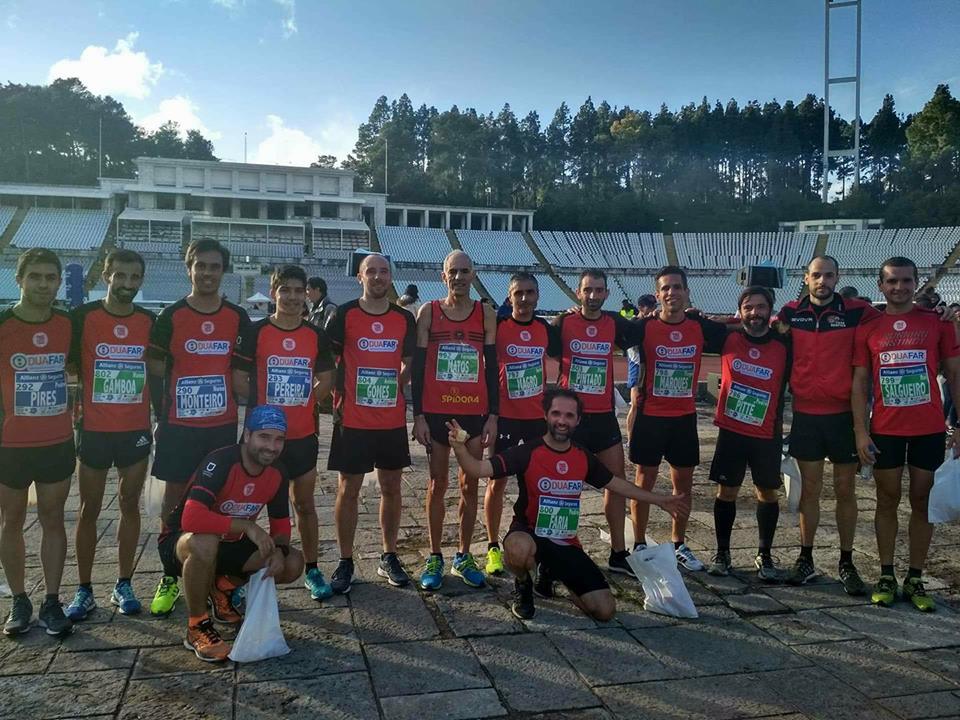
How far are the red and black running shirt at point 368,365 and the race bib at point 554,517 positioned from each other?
101 centimetres

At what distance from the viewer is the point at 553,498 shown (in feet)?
13.1

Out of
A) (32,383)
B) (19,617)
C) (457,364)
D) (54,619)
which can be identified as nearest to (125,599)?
(54,619)

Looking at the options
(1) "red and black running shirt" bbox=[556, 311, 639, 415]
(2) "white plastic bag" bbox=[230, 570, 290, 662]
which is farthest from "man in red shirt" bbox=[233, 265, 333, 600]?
(1) "red and black running shirt" bbox=[556, 311, 639, 415]

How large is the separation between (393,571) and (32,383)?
2.24m

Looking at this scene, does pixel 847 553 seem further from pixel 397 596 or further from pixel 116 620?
pixel 116 620

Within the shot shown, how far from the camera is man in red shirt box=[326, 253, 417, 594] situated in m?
4.34

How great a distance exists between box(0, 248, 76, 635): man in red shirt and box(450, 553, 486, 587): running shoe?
2098mm

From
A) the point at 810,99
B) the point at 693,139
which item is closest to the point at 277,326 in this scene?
the point at 693,139

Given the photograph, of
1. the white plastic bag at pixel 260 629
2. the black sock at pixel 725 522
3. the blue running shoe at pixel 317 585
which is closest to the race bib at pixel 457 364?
the blue running shoe at pixel 317 585

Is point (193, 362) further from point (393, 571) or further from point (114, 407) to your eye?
point (393, 571)

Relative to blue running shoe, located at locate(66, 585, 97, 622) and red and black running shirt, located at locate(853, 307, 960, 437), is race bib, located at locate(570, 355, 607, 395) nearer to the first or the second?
red and black running shirt, located at locate(853, 307, 960, 437)

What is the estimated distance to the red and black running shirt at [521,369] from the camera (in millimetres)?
4664

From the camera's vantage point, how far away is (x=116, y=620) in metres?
3.80

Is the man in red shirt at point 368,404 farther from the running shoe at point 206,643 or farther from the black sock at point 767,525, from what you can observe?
the black sock at point 767,525
